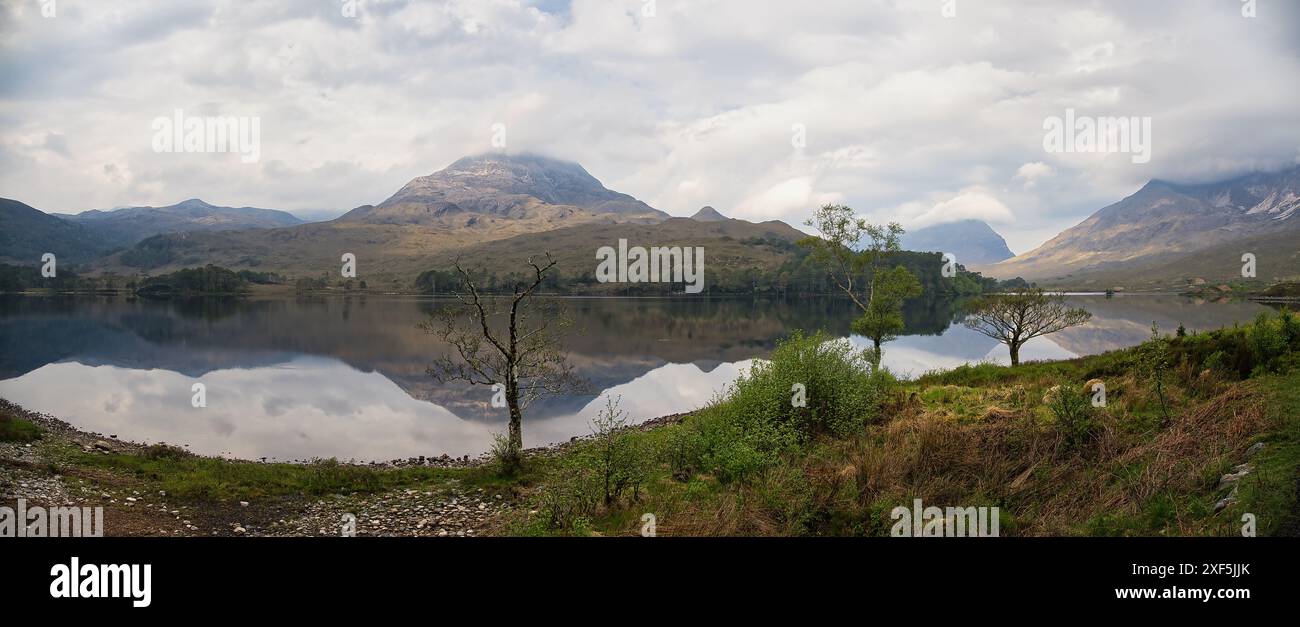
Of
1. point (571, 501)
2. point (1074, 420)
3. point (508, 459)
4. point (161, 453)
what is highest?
point (1074, 420)

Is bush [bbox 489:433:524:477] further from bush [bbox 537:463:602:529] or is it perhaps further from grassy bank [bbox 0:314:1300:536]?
bush [bbox 537:463:602:529]

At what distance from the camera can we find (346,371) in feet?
172

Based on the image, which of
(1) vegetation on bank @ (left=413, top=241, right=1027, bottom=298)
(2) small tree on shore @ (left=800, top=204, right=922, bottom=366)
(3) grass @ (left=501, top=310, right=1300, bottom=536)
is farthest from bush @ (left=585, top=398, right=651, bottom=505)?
(1) vegetation on bank @ (left=413, top=241, right=1027, bottom=298)

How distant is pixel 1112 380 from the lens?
16234mm

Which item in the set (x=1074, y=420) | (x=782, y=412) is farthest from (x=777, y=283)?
(x=1074, y=420)

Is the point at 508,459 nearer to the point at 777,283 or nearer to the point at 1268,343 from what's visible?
the point at 1268,343

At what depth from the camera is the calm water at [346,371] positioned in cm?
3192

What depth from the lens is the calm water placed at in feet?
105

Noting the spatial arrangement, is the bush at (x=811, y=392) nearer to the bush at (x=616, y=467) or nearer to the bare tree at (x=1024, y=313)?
the bush at (x=616, y=467)

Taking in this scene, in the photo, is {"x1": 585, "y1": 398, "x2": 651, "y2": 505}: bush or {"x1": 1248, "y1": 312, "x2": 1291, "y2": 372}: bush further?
{"x1": 585, "y1": 398, "x2": 651, "y2": 505}: bush

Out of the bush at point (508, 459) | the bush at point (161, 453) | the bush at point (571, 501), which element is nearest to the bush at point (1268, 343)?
the bush at point (571, 501)
